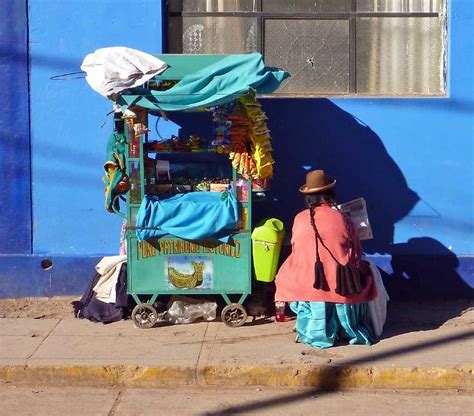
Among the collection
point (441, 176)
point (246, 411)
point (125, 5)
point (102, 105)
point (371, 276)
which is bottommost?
point (246, 411)

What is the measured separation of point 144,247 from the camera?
7523 millimetres

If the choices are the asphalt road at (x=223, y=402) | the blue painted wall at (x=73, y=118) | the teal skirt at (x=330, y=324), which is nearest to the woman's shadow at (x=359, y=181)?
the teal skirt at (x=330, y=324)

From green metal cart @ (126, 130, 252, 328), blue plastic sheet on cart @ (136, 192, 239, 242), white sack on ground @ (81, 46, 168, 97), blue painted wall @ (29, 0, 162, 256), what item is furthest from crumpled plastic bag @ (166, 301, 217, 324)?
white sack on ground @ (81, 46, 168, 97)

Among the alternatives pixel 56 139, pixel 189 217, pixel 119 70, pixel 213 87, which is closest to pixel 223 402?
pixel 189 217

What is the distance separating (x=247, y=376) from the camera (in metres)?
6.59

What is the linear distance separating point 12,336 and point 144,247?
1.29 m

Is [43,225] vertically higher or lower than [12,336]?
higher

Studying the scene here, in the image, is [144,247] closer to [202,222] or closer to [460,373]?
[202,222]

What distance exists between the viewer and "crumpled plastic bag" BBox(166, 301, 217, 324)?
25.3 ft

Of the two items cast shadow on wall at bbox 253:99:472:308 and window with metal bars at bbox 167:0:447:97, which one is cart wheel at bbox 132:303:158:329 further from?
window with metal bars at bbox 167:0:447:97

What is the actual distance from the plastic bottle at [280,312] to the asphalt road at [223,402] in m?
1.25

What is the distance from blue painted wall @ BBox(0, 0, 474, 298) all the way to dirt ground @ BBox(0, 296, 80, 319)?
0.08 m

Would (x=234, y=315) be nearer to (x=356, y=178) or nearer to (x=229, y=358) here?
(x=229, y=358)

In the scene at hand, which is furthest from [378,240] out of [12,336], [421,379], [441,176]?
[12,336]
